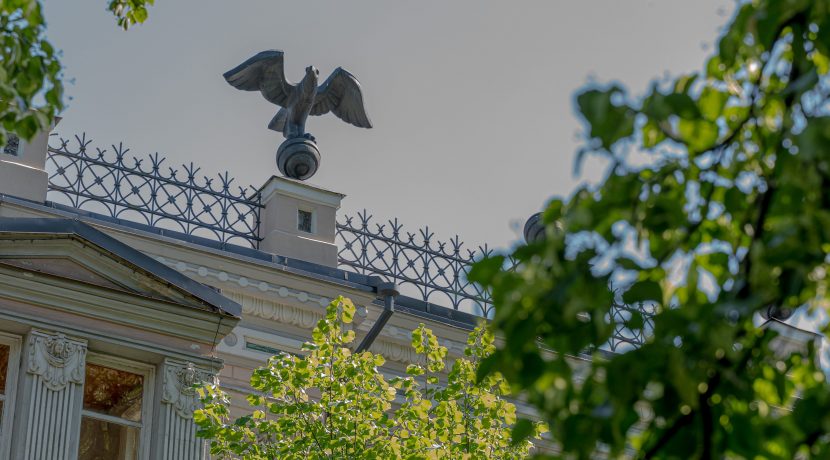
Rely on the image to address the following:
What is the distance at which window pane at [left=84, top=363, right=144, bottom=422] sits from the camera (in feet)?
41.7

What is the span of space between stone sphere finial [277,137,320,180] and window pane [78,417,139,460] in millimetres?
4969

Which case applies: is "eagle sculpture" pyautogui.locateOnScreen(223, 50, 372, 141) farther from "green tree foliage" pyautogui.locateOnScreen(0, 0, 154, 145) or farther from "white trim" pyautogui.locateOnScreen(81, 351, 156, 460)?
"green tree foliage" pyautogui.locateOnScreen(0, 0, 154, 145)

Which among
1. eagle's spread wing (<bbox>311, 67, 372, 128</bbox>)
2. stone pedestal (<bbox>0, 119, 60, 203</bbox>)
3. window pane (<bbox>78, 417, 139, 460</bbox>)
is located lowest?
window pane (<bbox>78, 417, 139, 460</bbox>)

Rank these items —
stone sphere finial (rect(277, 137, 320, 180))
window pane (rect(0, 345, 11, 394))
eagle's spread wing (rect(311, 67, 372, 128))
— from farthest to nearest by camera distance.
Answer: eagle's spread wing (rect(311, 67, 372, 128)), stone sphere finial (rect(277, 137, 320, 180)), window pane (rect(0, 345, 11, 394))

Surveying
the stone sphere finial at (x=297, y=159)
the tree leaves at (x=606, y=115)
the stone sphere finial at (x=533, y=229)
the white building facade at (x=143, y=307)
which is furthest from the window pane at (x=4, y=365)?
the tree leaves at (x=606, y=115)

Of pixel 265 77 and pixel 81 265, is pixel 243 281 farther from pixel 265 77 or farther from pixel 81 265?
pixel 265 77

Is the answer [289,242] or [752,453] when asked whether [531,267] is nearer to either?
[752,453]

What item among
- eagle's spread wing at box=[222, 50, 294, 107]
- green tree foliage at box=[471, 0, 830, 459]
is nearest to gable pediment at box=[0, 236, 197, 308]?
eagle's spread wing at box=[222, 50, 294, 107]

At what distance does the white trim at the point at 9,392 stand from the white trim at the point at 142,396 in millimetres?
572

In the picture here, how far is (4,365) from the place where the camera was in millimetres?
12508

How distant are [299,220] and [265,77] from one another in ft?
6.74

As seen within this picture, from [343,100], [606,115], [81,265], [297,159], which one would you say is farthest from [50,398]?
[606,115]

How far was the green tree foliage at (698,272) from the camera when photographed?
15.4ft

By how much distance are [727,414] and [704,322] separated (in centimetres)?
38
